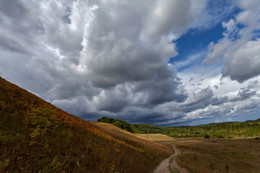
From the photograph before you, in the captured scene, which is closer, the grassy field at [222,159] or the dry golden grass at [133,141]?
the grassy field at [222,159]

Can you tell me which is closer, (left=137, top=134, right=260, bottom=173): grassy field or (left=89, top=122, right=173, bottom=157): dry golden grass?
(left=137, top=134, right=260, bottom=173): grassy field

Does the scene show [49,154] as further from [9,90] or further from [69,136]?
[9,90]

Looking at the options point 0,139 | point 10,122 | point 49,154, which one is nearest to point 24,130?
point 10,122

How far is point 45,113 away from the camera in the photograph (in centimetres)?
968

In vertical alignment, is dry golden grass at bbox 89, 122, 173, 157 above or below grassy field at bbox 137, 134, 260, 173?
above

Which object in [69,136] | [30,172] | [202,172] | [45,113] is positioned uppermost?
[45,113]

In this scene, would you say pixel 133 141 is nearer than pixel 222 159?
No

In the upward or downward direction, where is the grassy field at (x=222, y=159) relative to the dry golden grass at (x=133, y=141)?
downward

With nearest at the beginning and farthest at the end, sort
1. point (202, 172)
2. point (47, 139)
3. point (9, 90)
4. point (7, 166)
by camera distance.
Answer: point (7, 166)
point (47, 139)
point (9, 90)
point (202, 172)

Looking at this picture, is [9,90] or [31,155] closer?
[31,155]

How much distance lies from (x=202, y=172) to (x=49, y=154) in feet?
48.8

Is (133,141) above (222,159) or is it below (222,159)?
above

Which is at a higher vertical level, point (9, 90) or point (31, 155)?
point (9, 90)

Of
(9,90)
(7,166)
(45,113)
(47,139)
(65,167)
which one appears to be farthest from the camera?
(9,90)
